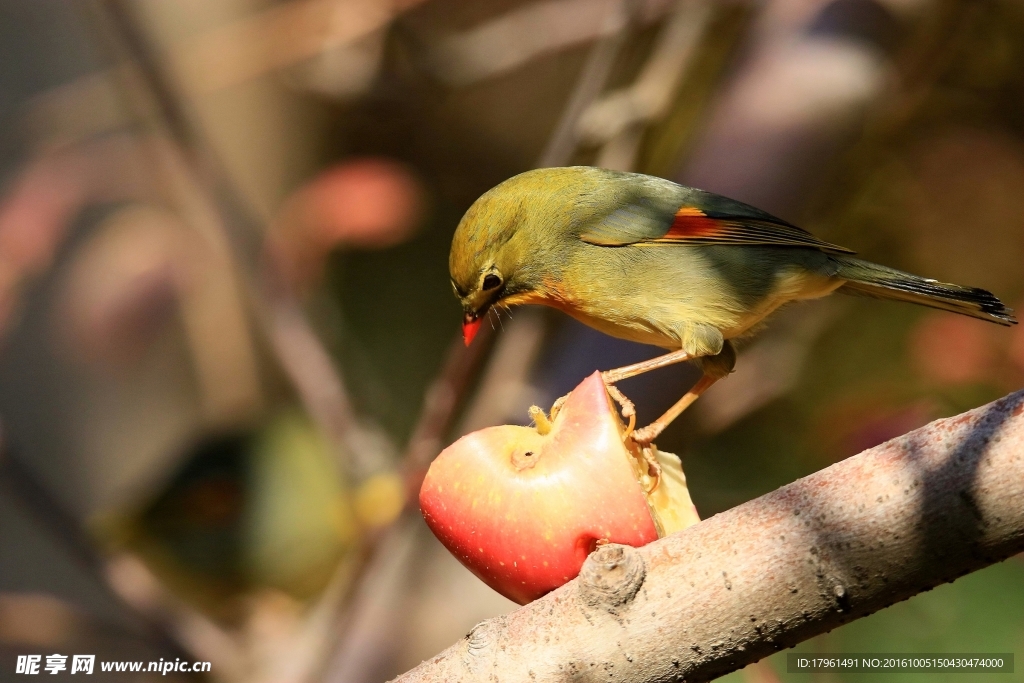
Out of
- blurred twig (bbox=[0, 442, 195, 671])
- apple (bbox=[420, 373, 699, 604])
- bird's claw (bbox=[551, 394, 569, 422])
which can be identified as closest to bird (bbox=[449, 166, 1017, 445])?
bird's claw (bbox=[551, 394, 569, 422])

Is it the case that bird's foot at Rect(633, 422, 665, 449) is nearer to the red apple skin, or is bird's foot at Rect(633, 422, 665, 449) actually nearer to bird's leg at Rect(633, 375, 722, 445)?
bird's leg at Rect(633, 375, 722, 445)

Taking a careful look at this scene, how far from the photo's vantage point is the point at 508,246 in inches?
91.1

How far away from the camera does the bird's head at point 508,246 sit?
2.29 meters

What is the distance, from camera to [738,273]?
91.1 inches

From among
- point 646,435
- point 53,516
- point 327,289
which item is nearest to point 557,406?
point 646,435

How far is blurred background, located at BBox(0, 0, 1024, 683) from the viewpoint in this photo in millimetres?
2865

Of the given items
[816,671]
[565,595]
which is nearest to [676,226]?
[565,595]

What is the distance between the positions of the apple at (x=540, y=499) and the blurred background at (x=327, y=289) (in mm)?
1002

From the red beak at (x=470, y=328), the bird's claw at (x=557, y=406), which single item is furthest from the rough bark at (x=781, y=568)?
the red beak at (x=470, y=328)

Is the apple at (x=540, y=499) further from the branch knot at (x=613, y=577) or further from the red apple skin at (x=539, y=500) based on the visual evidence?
the branch knot at (x=613, y=577)

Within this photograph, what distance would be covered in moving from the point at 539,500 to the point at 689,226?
112cm

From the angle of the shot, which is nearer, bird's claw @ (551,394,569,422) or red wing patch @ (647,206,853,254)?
bird's claw @ (551,394,569,422)

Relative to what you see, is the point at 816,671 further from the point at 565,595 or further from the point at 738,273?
the point at 565,595

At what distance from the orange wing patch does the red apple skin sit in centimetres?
89
